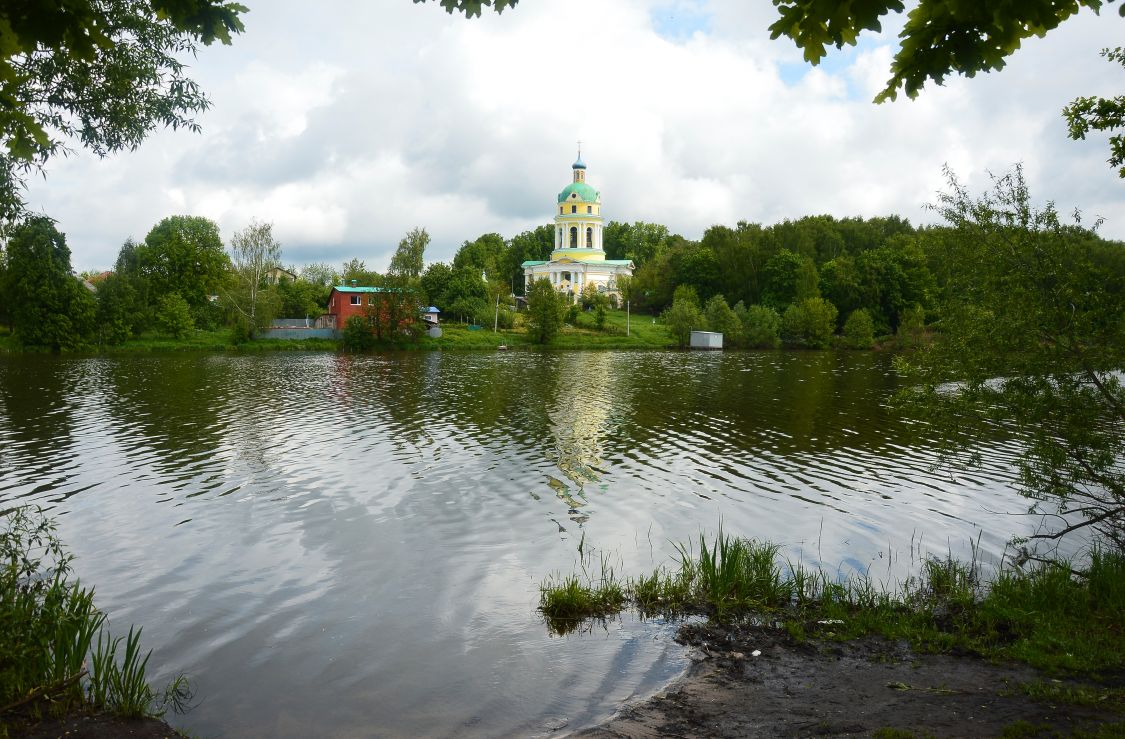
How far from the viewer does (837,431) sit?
24656 millimetres

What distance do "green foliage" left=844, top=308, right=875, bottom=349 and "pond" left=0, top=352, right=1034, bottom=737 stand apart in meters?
60.7

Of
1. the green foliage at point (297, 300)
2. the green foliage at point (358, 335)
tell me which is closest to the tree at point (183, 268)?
the green foliage at point (297, 300)

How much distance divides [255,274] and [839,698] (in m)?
82.8

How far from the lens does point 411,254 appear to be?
8700 centimetres

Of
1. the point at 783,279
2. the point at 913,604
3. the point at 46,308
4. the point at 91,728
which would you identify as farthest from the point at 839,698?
the point at 783,279

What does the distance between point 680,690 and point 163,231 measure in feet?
386

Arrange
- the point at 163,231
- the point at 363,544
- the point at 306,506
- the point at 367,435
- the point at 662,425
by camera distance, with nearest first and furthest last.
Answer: the point at 363,544 < the point at 306,506 < the point at 367,435 < the point at 662,425 < the point at 163,231

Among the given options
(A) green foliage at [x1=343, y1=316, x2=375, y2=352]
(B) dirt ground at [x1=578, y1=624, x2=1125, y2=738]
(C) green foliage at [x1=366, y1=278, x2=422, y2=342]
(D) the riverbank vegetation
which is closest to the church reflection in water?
(B) dirt ground at [x1=578, y1=624, x2=1125, y2=738]

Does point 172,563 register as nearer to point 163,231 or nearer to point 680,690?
point 680,690

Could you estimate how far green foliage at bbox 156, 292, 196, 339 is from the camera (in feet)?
244

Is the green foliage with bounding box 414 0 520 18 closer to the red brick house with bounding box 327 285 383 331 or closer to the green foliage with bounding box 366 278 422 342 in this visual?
the green foliage with bounding box 366 278 422 342

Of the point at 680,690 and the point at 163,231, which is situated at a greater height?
the point at 163,231

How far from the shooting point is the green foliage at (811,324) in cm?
8875

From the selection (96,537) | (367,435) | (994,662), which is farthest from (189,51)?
(994,662)
